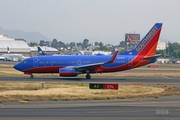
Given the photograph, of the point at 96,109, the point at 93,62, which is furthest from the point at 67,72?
the point at 96,109

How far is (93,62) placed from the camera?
186 ft

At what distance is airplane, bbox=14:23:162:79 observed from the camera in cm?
5588

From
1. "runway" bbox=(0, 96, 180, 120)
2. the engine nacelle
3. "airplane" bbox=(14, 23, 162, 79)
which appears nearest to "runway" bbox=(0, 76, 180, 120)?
"runway" bbox=(0, 96, 180, 120)

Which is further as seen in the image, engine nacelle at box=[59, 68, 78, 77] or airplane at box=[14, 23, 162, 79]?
airplane at box=[14, 23, 162, 79]

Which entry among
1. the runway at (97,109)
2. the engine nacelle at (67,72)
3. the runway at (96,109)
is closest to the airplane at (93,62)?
the engine nacelle at (67,72)

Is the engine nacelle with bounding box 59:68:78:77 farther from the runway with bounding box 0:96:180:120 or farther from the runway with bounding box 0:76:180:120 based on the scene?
the runway with bounding box 0:96:180:120

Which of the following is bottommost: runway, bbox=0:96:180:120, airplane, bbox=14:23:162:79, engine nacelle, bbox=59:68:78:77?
runway, bbox=0:96:180:120

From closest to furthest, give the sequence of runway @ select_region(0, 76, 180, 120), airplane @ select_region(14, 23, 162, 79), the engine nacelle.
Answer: runway @ select_region(0, 76, 180, 120) → the engine nacelle → airplane @ select_region(14, 23, 162, 79)

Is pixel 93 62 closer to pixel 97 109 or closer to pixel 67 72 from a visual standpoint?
pixel 67 72

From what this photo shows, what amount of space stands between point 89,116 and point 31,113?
355 cm

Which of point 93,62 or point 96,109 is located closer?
point 96,109

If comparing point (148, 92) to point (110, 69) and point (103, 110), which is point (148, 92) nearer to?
point (103, 110)

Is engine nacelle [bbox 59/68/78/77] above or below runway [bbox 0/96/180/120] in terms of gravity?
above

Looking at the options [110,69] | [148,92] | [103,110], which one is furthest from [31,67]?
[103,110]
